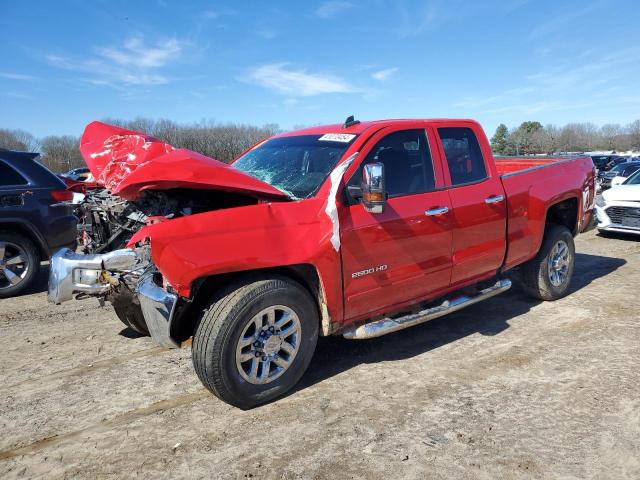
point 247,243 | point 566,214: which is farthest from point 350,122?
point 566,214

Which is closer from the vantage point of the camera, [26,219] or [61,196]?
[26,219]

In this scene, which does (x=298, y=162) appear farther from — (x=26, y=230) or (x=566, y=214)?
(x=26, y=230)

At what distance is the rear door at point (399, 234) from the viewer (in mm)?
3342

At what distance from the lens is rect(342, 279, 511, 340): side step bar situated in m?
3.39

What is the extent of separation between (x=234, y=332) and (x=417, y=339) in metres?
2.05

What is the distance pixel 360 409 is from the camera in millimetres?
3090

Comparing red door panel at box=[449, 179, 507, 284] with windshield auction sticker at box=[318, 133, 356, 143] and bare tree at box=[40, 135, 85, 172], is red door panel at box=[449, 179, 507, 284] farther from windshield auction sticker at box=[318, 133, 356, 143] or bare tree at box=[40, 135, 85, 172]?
bare tree at box=[40, 135, 85, 172]

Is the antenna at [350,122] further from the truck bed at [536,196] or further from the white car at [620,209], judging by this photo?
the white car at [620,209]

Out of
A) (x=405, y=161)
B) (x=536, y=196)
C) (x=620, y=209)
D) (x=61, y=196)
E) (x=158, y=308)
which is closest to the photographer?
(x=158, y=308)

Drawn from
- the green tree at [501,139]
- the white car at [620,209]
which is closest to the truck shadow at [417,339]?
the white car at [620,209]

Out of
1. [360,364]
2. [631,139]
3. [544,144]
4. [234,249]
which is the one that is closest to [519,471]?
[360,364]

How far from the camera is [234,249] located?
9.38ft

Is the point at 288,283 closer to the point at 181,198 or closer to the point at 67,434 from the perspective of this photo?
the point at 181,198

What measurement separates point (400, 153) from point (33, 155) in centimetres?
548
